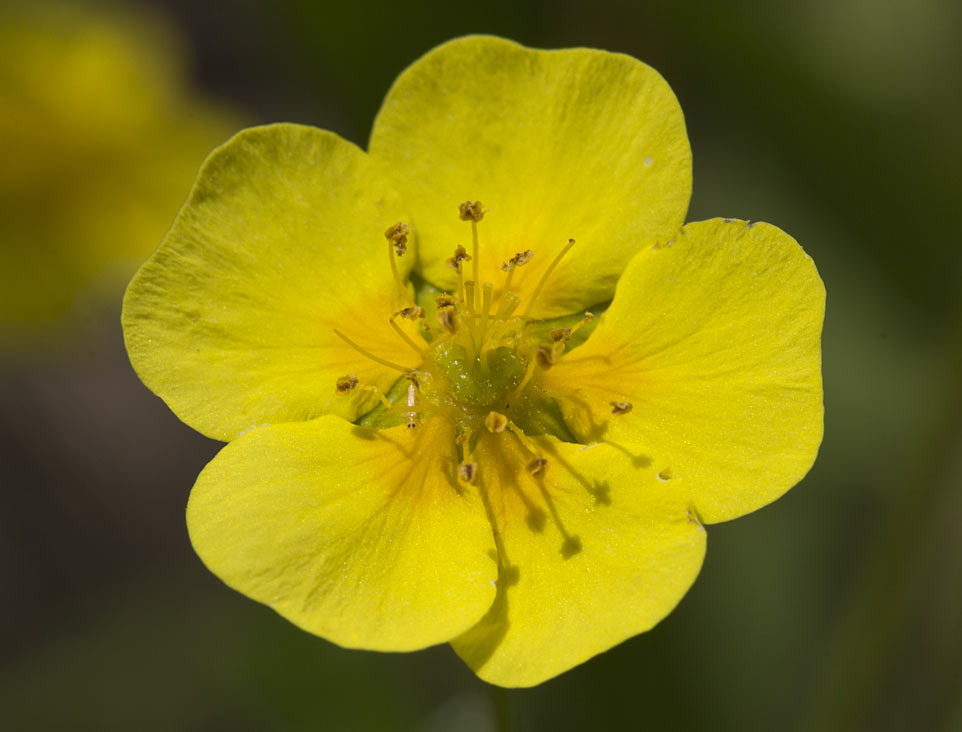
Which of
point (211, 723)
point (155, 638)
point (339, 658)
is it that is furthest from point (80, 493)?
point (339, 658)

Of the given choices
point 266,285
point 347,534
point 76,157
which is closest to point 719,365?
point 347,534

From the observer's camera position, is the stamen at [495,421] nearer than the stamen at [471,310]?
Yes

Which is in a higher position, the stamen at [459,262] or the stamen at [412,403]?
the stamen at [459,262]

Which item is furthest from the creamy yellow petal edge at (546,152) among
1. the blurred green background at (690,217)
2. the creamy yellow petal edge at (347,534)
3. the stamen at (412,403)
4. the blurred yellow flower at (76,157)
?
the blurred yellow flower at (76,157)

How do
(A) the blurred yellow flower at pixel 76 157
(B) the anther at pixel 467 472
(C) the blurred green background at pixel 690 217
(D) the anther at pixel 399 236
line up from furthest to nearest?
(A) the blurred yellow flower at pixel 76 157 → (C) the blurred green background at pixel 690 217 → (D) the anther at pixel 399 236 → (B) the anther at pixel 467 472

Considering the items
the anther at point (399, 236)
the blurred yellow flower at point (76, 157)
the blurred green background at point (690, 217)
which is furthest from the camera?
the blurred yellow flower at point (76, 157)

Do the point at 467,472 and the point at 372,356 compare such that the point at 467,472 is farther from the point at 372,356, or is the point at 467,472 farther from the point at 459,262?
the point at 459,262

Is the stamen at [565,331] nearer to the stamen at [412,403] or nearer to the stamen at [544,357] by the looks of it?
the stamen at [544,357]

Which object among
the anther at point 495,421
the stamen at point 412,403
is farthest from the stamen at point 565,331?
the stamen at point 412,403
